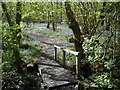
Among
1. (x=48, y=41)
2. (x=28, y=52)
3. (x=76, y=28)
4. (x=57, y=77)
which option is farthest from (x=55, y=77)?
(x=48, y=41)

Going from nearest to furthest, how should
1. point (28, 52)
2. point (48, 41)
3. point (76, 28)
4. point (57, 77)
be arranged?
Result: 1. point (57, 77)
2. point (76, 28)
3. point (28, 52)
4. point (48, 41)

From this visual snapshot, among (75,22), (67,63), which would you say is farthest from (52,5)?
(67,63)

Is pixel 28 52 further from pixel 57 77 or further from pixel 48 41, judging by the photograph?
pixel 48 41

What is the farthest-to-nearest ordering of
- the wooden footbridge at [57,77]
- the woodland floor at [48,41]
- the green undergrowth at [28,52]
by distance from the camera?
the woodland floor at [48,41] < the green undergrowth at [28,52] < the wooden footbridge at [57,77]

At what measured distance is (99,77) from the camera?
3.12 m

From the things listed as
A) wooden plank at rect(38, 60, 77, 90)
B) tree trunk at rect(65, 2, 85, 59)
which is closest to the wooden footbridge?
wooden plank at rect(38, 60, 77, 90)

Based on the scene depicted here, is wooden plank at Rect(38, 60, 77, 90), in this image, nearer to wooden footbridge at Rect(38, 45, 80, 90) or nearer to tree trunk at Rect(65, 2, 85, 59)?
wooden footbridge at Rect(38, 45, 80, 90)

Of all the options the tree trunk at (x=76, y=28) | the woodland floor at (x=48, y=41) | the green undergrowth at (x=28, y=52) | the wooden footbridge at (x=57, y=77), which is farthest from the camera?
the woodland floor at (x=48, y=41)

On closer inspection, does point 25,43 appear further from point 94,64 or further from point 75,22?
point 94,64

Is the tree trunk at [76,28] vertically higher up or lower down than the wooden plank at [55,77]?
higher up

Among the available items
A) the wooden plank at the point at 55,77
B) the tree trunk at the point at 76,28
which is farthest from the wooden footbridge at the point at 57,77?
the tree trunk at the point at 76,28

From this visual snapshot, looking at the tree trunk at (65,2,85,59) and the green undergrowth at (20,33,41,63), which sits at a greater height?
the tree trunk at (65,2,85,59)

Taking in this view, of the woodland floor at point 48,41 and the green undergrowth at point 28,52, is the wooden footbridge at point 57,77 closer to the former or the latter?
the woodland floor at point 48,41

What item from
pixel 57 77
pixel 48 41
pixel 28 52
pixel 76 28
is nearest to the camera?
pixel 57 77
